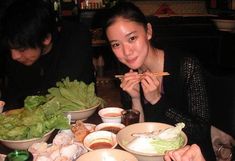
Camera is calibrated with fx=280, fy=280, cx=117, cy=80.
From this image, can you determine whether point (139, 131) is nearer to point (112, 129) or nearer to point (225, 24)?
point (112, 129)

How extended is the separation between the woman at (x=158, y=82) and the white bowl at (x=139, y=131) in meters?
0.25

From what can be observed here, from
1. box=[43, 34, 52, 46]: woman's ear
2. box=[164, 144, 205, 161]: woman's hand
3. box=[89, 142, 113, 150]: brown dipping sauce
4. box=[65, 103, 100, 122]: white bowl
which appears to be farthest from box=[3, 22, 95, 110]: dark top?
box=[164, 144, 205, 161]: woman's hand

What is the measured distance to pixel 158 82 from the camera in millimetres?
1877

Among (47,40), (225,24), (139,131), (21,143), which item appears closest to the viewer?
(21,143)

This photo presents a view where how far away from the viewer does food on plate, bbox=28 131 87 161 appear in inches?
52.1

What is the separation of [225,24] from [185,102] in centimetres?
370

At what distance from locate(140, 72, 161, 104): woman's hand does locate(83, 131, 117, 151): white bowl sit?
→ 45 centimetres

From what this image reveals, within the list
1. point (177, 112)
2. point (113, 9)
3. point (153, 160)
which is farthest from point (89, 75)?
point (153, 160)

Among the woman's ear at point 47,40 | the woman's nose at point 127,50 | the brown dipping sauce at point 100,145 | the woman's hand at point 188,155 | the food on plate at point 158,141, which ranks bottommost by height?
the brown dipping sauce at point 100,145

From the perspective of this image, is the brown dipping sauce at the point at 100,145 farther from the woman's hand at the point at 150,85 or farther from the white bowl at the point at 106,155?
the woman's hand at the point at 150,85

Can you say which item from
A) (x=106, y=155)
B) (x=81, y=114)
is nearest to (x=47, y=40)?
(x=81, y=114)

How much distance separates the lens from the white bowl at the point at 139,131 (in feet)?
4.32

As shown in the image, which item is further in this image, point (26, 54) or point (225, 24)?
point (225, 24)

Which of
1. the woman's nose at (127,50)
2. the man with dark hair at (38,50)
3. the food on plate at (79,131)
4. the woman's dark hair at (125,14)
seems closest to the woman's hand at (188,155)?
the food on plate at (79,131)
